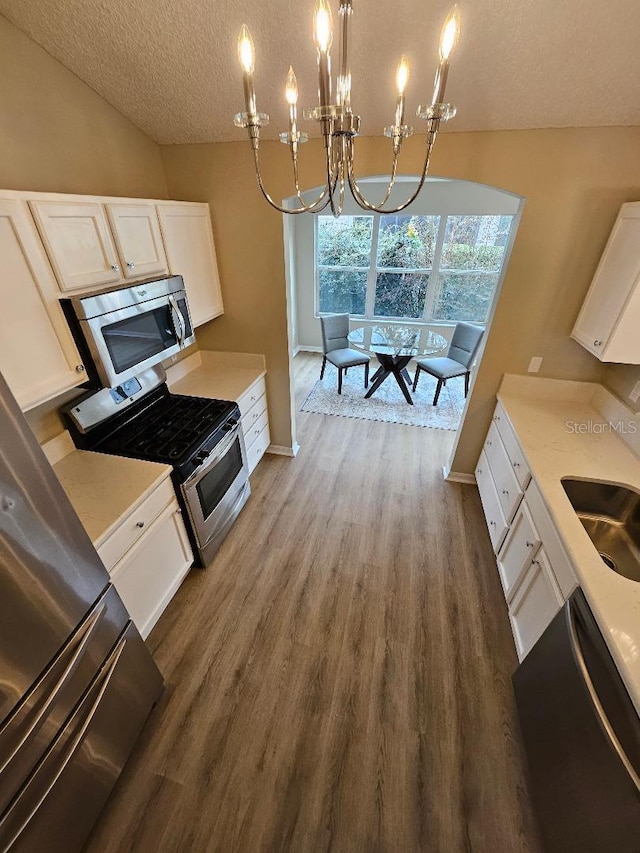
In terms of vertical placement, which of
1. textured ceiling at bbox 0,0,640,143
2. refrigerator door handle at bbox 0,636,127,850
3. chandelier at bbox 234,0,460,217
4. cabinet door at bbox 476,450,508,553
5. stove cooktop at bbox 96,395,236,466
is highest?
textured ceiling at bbox 0,0,640,143

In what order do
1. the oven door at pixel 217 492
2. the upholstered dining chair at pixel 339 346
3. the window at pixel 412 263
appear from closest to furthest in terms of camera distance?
the oven door at pixel 217 492
the upholstered dining chair at pixel 339 346
the window at pixel 412 263

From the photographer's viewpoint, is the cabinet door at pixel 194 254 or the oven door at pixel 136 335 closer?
the oven door at pixel 136 335

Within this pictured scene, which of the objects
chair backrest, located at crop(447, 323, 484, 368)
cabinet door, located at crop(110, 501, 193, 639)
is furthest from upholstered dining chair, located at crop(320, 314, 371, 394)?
cabinet door, located at crop(110, 501, 193, 639)

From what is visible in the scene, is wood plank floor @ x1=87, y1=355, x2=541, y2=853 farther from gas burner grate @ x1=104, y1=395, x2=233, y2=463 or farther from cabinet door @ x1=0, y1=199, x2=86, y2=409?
cabinet door @ x1=0, y1=199, x2=86, y2=409

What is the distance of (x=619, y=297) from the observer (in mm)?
1902

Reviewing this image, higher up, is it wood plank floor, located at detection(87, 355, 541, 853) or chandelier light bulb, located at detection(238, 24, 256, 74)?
chandelier light bulb, located at detection(238, 24, 256, 74)

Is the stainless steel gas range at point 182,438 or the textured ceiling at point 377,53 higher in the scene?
the textured ceiling at point 377,53

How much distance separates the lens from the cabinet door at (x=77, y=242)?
58.1 inches

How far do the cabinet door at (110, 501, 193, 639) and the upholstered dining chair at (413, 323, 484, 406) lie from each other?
3415 mm

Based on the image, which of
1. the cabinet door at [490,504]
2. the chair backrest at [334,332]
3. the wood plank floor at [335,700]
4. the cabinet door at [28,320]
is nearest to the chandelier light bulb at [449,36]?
the cabinet door at [28,320]

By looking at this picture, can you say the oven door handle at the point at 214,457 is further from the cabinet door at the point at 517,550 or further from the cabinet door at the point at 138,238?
the cabinet door at the point at 517,550

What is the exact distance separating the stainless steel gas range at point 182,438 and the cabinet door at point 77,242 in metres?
0.64

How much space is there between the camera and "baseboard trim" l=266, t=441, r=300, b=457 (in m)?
3.56

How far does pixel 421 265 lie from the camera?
17.3ft
